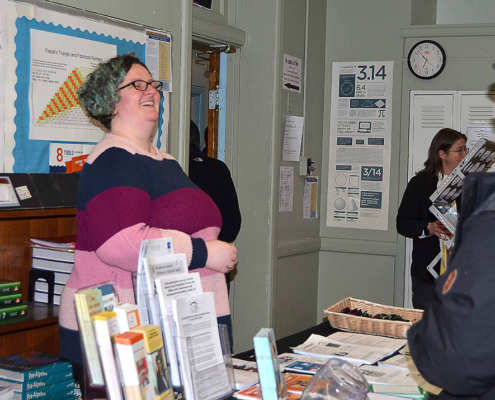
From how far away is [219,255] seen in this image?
1.93 m

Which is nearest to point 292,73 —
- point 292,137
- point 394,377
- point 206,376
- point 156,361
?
point 292,137

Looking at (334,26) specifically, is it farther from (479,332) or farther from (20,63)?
(479,332)

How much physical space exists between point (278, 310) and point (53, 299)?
2.28m

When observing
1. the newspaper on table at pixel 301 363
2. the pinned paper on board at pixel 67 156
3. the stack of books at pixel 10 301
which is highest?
the pinned paper on board at pixel 67 156

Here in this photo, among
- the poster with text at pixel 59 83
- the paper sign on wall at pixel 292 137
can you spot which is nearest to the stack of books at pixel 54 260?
the poster with text at pixel 59 83

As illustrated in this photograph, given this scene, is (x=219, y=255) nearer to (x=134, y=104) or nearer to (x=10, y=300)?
(x=134, y=104)

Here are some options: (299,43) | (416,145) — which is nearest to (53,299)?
(299,43)

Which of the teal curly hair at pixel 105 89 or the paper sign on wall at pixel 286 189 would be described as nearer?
the teal curly hair at pixel 105 89

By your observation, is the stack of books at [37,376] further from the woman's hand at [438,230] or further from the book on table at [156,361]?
the woman's hand at [438,230]

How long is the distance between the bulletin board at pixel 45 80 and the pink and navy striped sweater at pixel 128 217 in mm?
589

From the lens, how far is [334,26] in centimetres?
494

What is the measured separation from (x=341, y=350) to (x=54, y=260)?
111cm

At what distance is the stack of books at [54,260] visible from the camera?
2.28 meters

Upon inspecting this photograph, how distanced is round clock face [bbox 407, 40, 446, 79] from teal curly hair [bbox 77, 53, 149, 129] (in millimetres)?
3161
